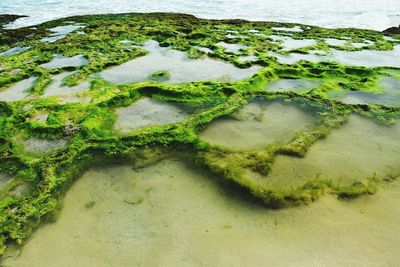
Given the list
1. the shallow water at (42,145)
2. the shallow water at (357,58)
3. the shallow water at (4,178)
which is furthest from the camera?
the shallow water at (357,58)

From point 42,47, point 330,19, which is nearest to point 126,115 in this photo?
point 42,47

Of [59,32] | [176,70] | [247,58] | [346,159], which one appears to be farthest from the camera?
[59,32]

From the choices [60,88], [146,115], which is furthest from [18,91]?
[146,115]

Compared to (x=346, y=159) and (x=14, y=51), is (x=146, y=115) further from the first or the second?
(x=14, y=51)

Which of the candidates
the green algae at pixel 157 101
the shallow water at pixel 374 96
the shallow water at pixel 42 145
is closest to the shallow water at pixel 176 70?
the green algae at pixel 157 101

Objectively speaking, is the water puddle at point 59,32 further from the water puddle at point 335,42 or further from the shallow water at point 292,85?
the water puddle at point 335,42

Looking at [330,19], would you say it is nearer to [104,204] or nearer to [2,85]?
[2,85]

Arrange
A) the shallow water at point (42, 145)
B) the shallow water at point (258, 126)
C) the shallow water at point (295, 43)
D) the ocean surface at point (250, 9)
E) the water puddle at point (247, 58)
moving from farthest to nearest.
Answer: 1. the ocean surface at point (250, 9)
2. the shallow water at point (295, 43)
3. the water puddle at point (247, 58)
4. the shallow water at point (258, 126)
5. the shallow water at point (42, 145)
